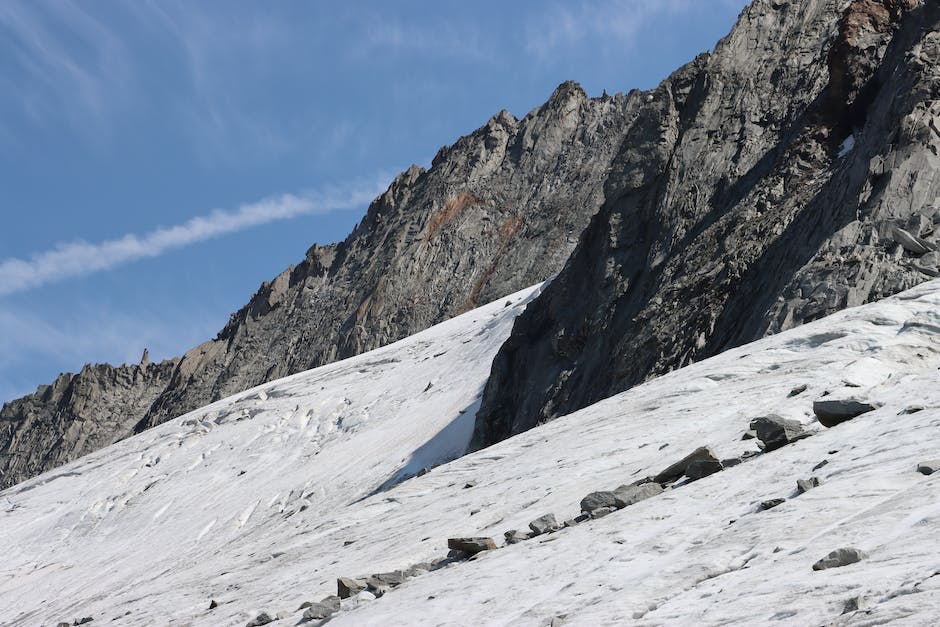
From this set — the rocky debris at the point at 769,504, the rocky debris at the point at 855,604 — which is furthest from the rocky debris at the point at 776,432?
the rocky debris at the point at 855,604

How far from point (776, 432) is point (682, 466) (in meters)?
1.32

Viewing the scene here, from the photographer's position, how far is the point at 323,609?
13.7 metres

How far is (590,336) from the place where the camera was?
143 feet

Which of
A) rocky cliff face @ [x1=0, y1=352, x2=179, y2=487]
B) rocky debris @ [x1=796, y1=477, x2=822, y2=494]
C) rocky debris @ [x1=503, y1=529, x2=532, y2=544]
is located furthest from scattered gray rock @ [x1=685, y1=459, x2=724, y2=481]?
rocky cliff face @ [x1=0, y1=352, x2=179, y2=487]

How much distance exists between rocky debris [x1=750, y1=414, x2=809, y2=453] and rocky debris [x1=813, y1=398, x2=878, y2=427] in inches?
17.5

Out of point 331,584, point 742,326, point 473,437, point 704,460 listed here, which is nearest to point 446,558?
point 331,584

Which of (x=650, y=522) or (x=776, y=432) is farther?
(x=776, y=432)

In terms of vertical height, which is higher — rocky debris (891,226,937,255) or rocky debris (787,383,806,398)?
rocky debris (891,226,937,255)

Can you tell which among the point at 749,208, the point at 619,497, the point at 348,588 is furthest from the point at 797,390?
the point at 749,208

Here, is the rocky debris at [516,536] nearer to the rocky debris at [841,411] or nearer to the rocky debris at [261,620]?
the rocky debris at [261,620]

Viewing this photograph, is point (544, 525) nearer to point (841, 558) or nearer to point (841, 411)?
point (841, 411)

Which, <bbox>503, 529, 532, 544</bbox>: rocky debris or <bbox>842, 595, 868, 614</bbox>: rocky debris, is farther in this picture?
<bbox>503, 529, 532, 544</bbox>: rocky debris

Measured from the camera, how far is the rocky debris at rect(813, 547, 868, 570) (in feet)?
28.2

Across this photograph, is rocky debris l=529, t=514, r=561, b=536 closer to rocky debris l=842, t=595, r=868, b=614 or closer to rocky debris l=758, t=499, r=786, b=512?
rocky debris l=758, t=499, r=786, b=512
